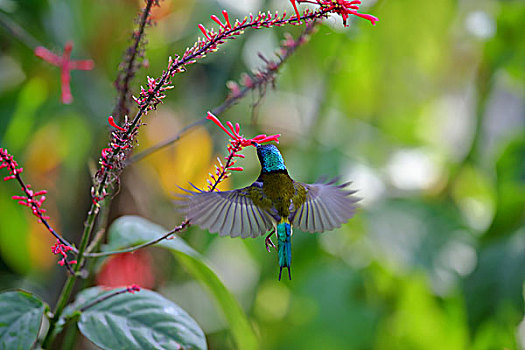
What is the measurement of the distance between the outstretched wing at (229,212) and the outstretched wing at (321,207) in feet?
0.07

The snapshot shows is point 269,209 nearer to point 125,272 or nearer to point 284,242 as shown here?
point 284,242

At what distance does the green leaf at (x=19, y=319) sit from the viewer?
31 centimetres

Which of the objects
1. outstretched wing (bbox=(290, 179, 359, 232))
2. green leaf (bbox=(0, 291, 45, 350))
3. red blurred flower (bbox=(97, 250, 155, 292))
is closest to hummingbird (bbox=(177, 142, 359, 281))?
outstretched wing (bbox=(290, 179, 359, 232))

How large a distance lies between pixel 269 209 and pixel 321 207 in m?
0.04

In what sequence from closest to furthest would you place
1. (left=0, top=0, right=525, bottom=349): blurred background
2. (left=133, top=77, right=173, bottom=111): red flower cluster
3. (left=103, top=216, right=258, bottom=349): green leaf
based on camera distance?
(left=133, top=77, right=173, bottom=111): red flower cluster
(left=103, top=216, right=258, bottom=349): green leaf
(left=0, top=0, right=525, bottom=349): blurred background

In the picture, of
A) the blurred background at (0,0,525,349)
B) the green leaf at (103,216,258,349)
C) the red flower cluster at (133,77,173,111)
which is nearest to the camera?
the red flower cluster at (133,77,173,111)

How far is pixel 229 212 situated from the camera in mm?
294

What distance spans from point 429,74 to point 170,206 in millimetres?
543

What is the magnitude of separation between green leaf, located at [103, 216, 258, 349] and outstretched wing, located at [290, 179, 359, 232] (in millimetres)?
109

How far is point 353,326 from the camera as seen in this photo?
2.71ft

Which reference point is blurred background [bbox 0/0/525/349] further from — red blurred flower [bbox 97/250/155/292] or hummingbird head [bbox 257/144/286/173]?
hummingbird head [bbox 257/144/286/173]

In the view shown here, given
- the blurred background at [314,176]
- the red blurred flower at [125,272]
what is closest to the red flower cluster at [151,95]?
the blurred background at [314,176]

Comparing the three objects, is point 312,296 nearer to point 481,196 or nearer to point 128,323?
point 481,196

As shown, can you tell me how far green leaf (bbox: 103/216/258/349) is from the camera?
399mm
